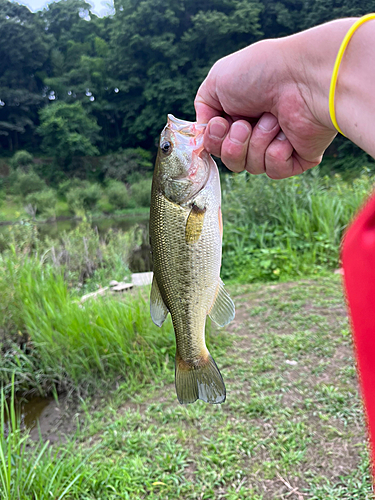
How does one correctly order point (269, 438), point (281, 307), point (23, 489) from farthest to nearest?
point (281, 307), point (269, 438), point (23, 489)

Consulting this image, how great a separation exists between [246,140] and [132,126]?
36419mm

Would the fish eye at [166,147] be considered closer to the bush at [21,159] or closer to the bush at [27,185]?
the bush at [27,185]

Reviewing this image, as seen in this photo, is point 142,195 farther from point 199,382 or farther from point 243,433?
point 199,382

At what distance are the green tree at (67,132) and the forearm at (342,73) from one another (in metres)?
37.9

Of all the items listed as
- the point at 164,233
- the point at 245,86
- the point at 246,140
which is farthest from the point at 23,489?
the point at 245,86

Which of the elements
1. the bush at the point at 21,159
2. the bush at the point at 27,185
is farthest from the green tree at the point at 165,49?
the bush at the point at 27,185

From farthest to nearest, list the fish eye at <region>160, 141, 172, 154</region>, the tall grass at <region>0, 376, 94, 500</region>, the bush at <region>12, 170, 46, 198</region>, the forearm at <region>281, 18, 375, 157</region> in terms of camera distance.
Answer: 1. the bush at <region>12, 170, 46, 198</region>
2. the tall grass at <region>0, 376, 94, 500</region>
3. the fish eye at <region>160, 141, 172, 154</region>
4. the forearm at <region>281, 18, 375, 157</region>

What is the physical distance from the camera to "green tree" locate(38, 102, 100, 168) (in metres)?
37.1

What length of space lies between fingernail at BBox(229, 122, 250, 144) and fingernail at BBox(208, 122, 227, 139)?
0.17ft

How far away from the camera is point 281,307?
16.1 ft

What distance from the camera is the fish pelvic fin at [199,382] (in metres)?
1.29

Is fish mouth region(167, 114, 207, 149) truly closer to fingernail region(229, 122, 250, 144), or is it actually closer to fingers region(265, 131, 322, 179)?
fingernail region(229, 122, 250, 144)

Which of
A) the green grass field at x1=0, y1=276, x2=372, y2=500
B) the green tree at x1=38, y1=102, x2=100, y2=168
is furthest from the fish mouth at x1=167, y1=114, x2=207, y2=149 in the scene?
the green tree at x1=38, y1=102, x2=100, y2=168

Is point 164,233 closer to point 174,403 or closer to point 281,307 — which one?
point 174,403
